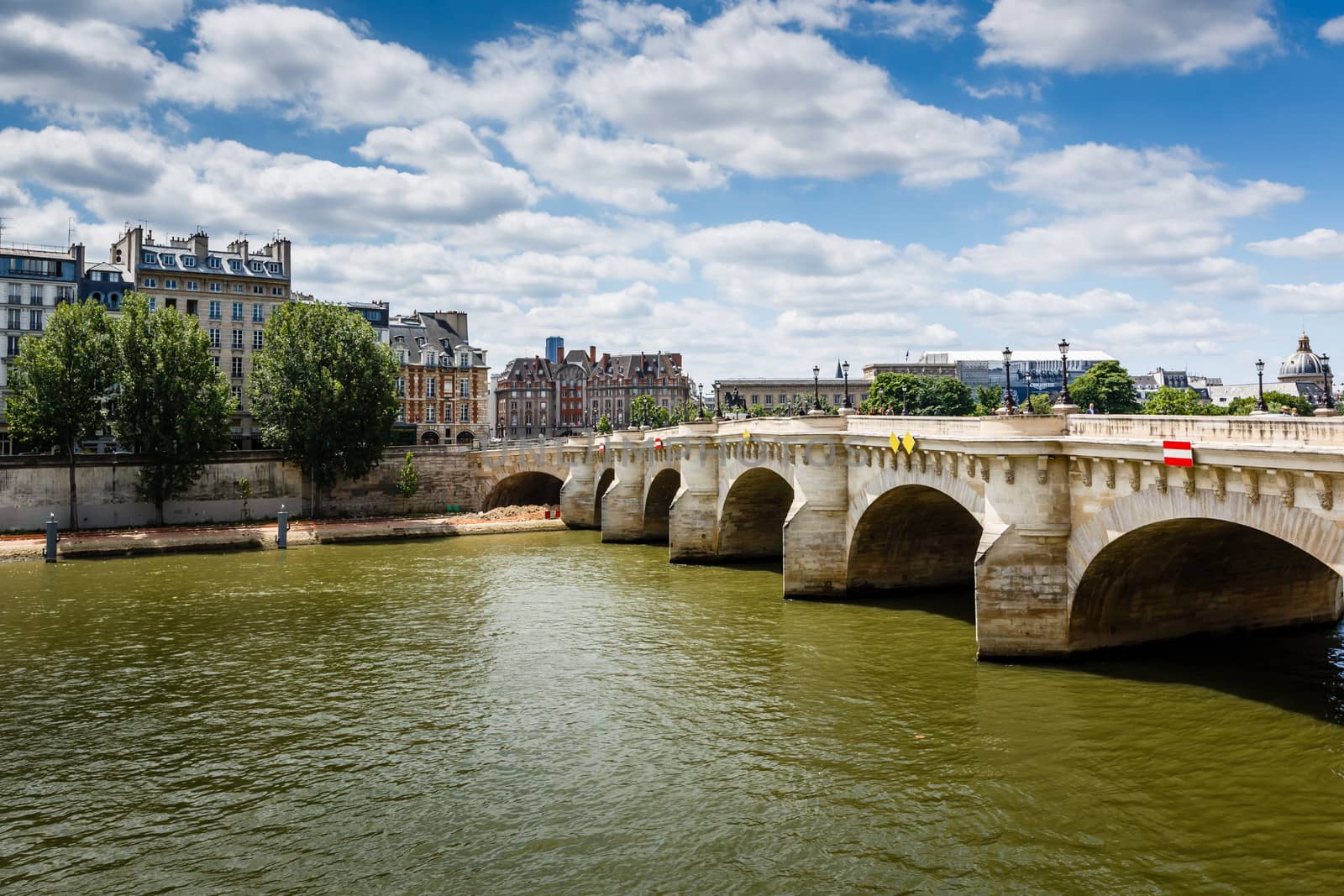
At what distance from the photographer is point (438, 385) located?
332 ft

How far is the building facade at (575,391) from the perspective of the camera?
166125mm

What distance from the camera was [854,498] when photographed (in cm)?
3491

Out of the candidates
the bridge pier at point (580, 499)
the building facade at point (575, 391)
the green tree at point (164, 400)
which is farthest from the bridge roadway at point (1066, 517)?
the building facade at point (575, 391)

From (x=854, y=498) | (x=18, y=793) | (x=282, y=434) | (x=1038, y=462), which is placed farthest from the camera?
(x=282, y=434)

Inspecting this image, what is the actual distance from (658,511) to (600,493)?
30.0 ft

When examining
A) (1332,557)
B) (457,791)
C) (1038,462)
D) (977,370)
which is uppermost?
(977,370)

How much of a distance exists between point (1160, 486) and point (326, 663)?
912 inches

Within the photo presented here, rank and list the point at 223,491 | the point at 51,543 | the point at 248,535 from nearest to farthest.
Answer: the point at 51,543
the point at 248,535
the point at 223,491

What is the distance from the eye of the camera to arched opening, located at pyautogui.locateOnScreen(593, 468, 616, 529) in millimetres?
64500

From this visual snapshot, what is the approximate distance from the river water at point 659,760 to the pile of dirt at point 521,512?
115 ft

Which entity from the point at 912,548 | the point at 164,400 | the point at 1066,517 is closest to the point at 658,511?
the point at 912,548

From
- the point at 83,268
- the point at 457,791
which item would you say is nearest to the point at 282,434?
the point at 83,268

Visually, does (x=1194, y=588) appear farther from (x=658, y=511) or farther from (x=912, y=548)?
(x=658, y=511)

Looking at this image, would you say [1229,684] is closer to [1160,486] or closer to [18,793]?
[1160,486]
